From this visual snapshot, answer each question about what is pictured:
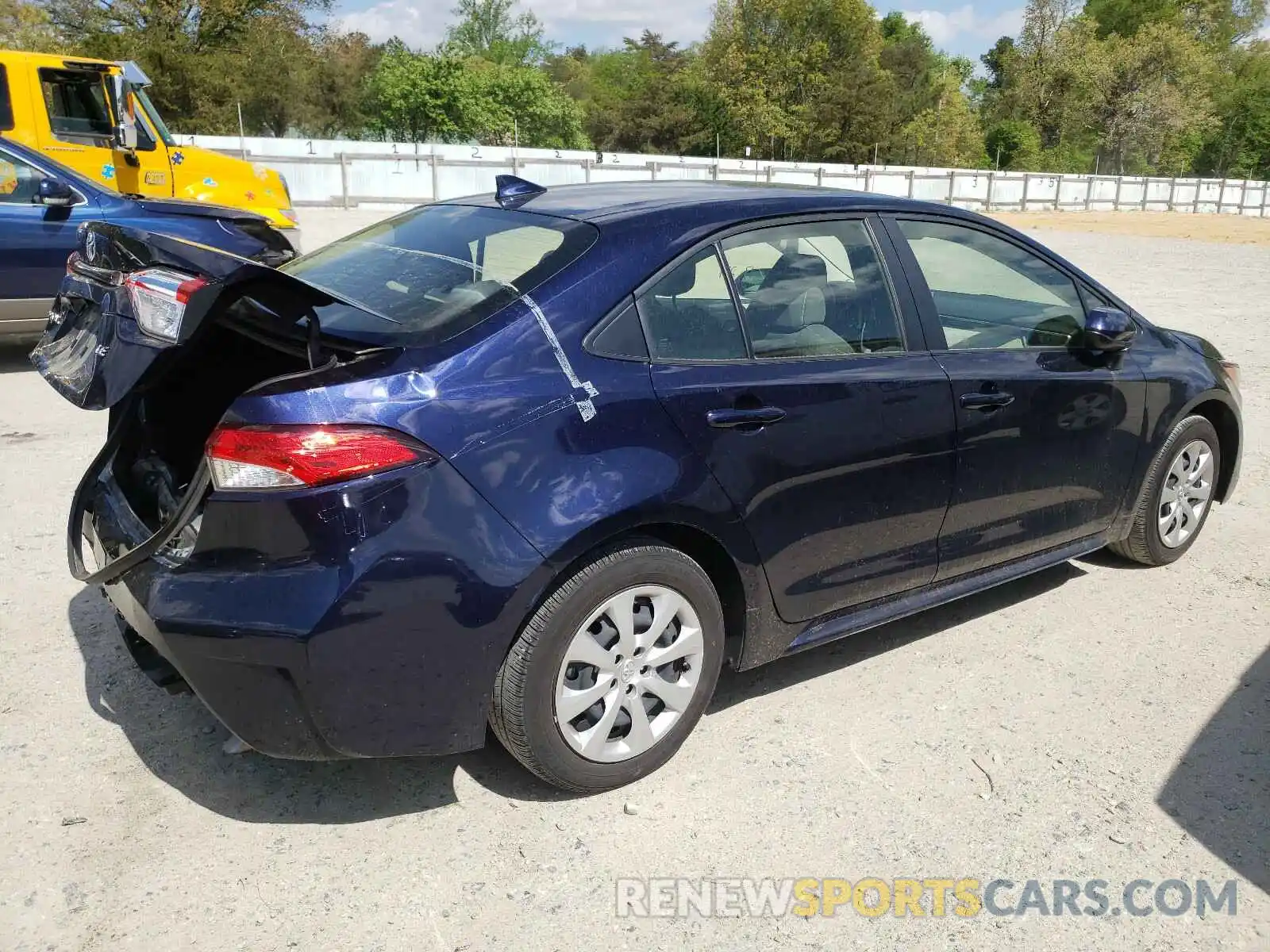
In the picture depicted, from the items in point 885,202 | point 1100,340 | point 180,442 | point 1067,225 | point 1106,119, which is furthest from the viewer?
point 1106,119

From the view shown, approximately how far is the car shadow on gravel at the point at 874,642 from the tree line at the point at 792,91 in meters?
48.1

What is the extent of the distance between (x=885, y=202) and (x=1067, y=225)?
33.8m

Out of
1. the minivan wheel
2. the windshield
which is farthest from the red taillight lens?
the windshield

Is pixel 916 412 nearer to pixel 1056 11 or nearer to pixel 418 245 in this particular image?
pixel 418 245

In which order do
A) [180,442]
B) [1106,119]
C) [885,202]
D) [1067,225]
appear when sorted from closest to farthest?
[180,442]
[885,202]
[1067,225]
[1106,119]

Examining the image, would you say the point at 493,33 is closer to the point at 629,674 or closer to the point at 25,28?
the point at 25,28

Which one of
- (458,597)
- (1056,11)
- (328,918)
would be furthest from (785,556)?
(1056,11)

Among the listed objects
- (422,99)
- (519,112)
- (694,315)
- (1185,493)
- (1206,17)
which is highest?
(1206,17)

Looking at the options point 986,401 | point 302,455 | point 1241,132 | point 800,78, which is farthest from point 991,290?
point 1241,132

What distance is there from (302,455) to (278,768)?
46.4 inches

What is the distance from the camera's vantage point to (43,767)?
3049 mm

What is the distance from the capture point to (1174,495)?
182 inches

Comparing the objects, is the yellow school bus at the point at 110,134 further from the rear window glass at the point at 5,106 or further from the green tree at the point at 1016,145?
the green tree at the point at 1016,145

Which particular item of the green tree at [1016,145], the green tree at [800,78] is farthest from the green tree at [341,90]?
the green tree at [1016,145]
